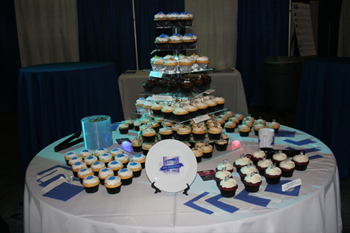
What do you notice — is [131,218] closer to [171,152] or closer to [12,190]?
[171,152]

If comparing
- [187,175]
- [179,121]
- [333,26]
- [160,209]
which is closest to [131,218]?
[160,209]

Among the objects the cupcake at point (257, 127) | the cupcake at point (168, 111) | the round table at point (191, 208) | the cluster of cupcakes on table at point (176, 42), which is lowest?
the round table at point (191, 208)

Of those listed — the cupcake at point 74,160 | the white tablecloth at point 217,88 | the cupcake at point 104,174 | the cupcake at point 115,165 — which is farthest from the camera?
the white tablecloth at point 217,88

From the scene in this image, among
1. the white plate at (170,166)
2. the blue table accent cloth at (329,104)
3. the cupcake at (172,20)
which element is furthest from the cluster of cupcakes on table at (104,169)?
the blue table accent cloth at (329,104)

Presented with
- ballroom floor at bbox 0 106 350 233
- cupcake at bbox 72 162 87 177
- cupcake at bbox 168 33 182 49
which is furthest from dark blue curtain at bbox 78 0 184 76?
cupcake at bbox 72 162 87 177

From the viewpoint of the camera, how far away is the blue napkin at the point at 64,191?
4.81 ft

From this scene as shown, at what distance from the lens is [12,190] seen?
3.33 metres

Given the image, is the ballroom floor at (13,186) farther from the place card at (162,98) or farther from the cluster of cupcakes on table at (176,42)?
the cluster of cupcakes on table at (176,42)

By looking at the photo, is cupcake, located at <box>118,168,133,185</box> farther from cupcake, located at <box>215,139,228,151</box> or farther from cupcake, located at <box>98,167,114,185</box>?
cupcake, located at <box>215,139,228,151</box>

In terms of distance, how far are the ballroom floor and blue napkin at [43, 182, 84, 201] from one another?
0.71 meters

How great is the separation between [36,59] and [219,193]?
20.6ft

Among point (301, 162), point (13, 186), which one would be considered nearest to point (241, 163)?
point (301, 162)

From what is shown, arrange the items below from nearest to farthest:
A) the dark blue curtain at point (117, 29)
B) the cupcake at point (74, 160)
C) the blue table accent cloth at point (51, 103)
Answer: the cupcake at point (74, 160) → the blue table accent cloth at point (51, 103) → the dark blue curtain at point (117, 29)

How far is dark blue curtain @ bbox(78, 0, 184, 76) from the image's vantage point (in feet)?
20.4
